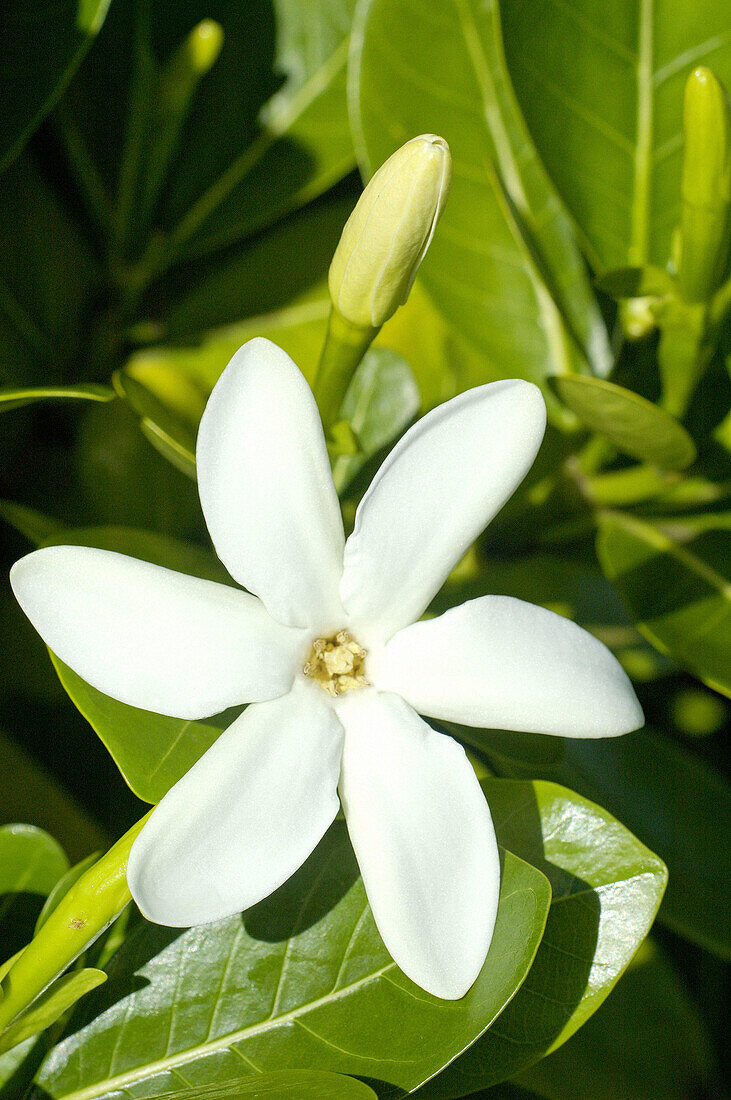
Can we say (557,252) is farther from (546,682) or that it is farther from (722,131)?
(546,682)

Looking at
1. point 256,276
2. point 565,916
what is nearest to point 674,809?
point 565,916

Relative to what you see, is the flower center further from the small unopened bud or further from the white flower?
the small unopened bud

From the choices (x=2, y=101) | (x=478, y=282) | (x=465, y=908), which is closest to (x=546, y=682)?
(x=465, y=908)

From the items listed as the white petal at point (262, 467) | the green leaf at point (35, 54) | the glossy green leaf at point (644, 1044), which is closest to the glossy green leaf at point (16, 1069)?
the white petal at point (262, 467)

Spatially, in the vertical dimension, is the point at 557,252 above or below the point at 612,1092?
above

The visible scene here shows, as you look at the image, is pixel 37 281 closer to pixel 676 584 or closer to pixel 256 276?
pixel 256 276

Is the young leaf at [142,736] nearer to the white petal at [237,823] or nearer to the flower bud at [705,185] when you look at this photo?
the white petal at [237,823]

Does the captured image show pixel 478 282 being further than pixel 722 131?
Yes
